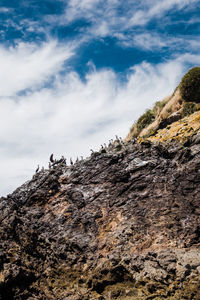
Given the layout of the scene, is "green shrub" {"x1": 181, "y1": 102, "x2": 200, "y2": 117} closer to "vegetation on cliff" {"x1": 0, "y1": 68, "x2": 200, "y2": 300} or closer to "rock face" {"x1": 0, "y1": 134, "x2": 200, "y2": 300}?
"vegetation on cliff" {"x1": 0, "y1": 68, "x2": 200, "y2": 300}

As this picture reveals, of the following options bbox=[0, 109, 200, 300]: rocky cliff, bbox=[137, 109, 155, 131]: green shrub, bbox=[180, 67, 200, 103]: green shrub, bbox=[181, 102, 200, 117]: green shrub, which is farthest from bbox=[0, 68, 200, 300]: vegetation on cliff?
bbox=[137, 109, 155, 131]: green shrub

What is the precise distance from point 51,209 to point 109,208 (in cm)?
433

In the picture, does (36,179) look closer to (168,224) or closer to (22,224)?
(22,224)

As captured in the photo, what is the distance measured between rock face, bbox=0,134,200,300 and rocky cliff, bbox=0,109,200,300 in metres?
0.05

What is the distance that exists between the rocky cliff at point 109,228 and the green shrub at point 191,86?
15637 millimetres

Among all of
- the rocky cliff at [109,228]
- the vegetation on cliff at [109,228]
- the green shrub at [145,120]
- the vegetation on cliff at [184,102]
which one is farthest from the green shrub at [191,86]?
the rocky cliff at [109,228]

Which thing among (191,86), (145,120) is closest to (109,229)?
(191,86)

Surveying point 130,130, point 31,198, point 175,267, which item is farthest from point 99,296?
point 130,130

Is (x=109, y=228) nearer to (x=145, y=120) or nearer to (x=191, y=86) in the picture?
(x=191, y=86)

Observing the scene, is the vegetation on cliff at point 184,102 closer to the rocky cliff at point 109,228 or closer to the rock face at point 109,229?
the rocky cliff at point 109,228

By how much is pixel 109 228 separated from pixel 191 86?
25.3m

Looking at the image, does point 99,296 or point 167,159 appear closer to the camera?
point 99,296

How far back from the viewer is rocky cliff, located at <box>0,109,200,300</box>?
10969mm

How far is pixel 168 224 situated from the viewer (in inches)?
500
